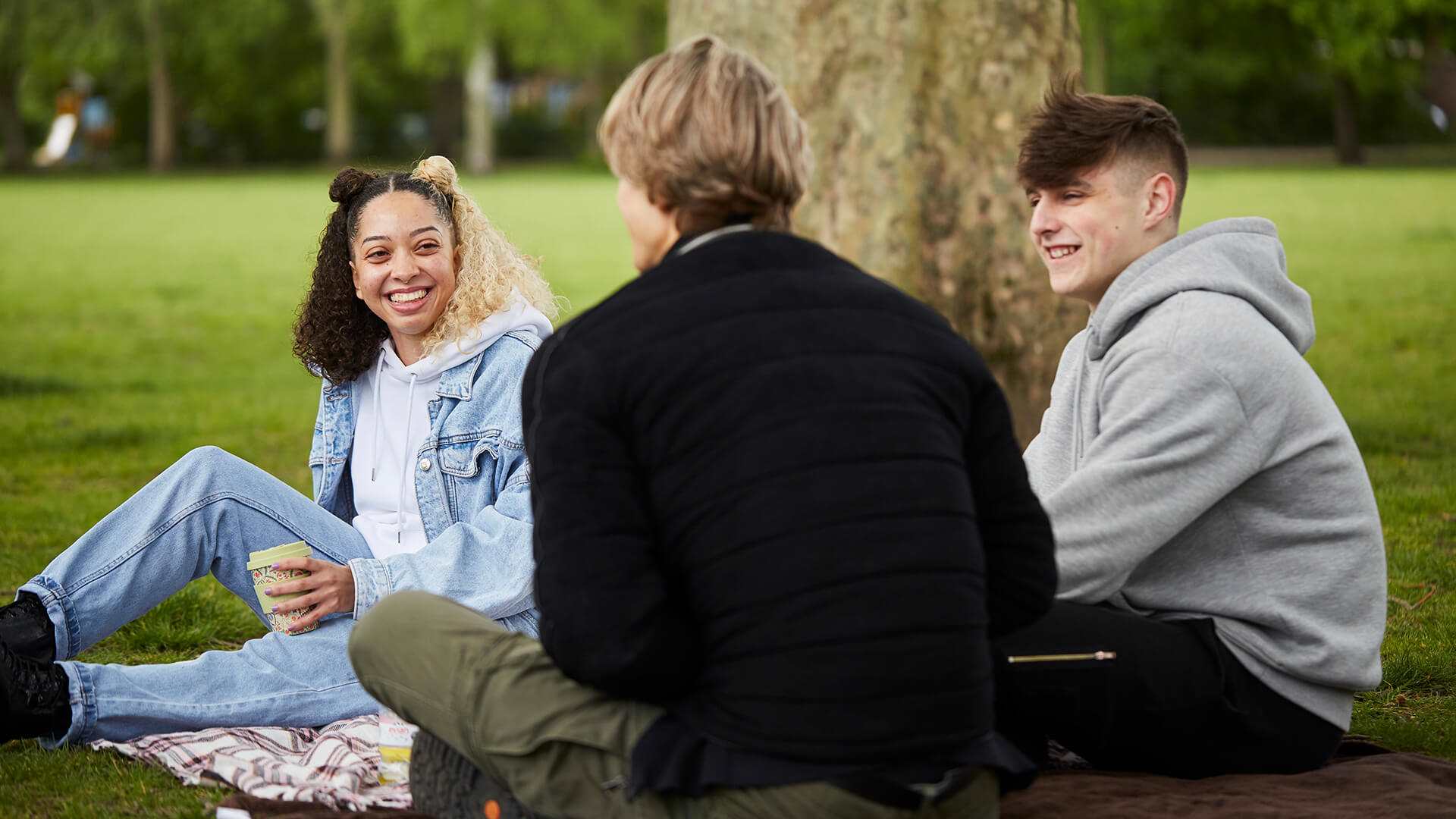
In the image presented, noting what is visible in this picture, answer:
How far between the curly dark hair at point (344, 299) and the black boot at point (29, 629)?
3.10 feet

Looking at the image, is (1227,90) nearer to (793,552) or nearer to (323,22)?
(323,22)

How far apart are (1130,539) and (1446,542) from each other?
3.83m

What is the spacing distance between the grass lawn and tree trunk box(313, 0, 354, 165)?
2234 centimetres

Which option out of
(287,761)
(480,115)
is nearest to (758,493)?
(287,761)

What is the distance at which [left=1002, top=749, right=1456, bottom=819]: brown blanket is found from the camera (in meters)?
3.23

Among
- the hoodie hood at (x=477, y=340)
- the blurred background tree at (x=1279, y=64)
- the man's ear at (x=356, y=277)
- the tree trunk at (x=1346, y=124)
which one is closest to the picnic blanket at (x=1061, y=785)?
the hoodie hood at (x=477, y=340)

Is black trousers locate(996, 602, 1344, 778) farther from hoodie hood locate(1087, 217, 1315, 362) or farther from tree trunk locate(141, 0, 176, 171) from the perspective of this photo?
tree trunk locate(141, 0, 176, 171)

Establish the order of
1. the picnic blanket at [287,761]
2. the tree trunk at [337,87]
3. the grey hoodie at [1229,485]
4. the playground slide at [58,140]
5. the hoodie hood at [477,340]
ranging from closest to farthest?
1. the grey hoodie at [1229,485]
2. the picnic blanket at [287,761]
3. the hoodie hood at [477,340]
4. the tree trunk at [337,87]
5. the playground slide at [58,140]

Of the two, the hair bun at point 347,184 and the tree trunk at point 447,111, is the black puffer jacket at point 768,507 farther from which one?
the tree trunk at point 447,111

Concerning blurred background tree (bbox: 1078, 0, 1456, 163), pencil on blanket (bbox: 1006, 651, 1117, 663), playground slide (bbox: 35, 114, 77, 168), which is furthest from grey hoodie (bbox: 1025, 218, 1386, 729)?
playground slide (bbox: 35, 114, 77, 168)

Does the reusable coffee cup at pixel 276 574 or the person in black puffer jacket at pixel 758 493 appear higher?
the person in black puffer jacket at pixel 758 493

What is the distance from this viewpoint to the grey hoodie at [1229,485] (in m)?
3.15

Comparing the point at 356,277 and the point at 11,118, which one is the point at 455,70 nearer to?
the point at 11,118

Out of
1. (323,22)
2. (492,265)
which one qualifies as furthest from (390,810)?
(323,22)
